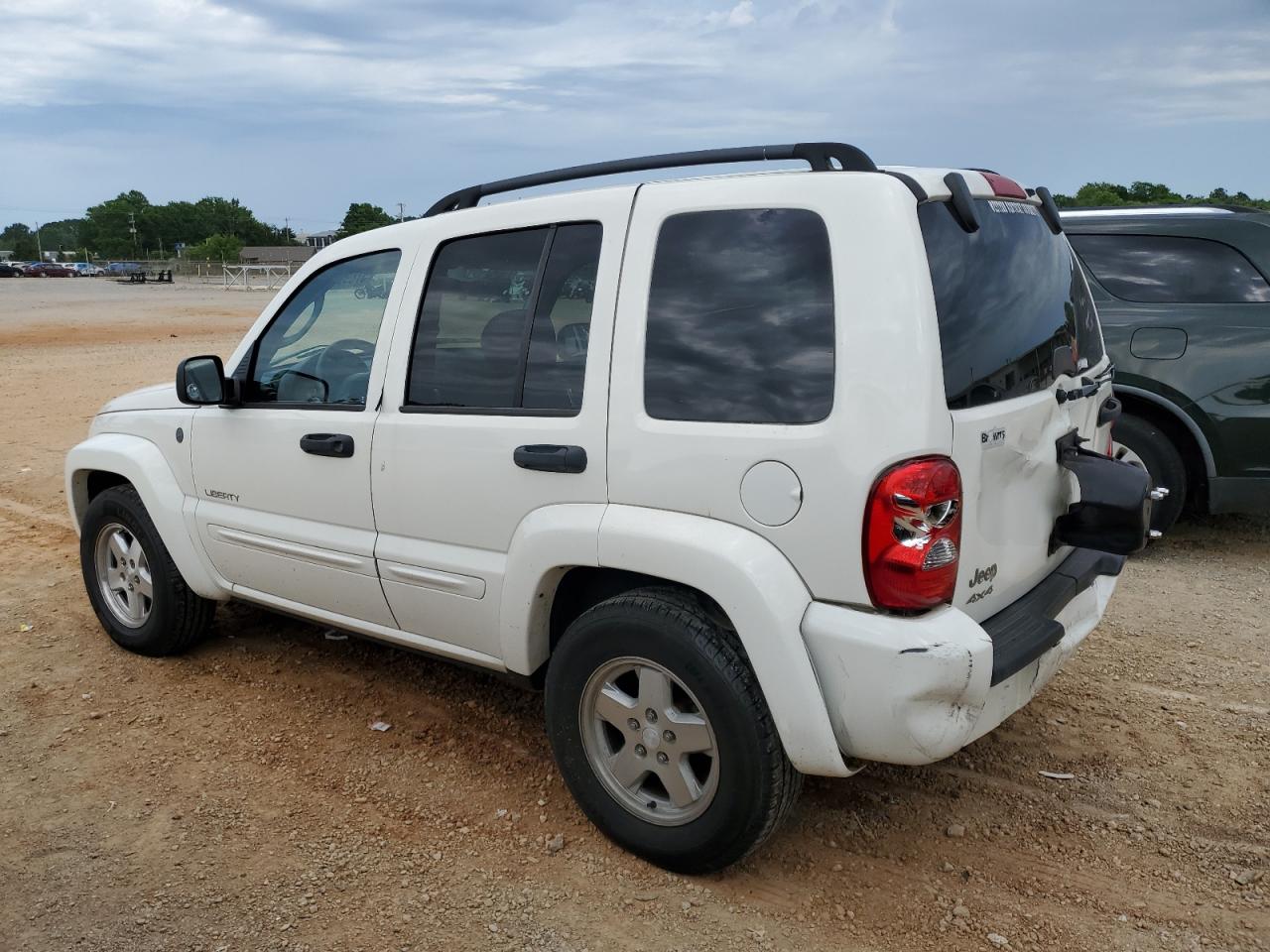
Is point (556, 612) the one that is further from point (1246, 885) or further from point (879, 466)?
point (1246, 885)

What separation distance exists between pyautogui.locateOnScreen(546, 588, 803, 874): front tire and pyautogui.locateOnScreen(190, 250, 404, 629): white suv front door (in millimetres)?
985

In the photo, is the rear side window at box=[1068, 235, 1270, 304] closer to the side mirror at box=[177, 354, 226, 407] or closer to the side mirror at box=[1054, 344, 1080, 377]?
the side mirror at box=[1054, 344, 1080, 377]

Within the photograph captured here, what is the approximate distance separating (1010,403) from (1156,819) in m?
1.53

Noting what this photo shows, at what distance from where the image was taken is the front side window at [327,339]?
12.5ft

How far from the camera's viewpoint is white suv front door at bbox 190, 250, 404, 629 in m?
3.76

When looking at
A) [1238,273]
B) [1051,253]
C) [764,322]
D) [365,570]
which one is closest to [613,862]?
[365,570]

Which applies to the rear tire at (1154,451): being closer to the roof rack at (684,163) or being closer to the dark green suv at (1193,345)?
the dark green suv at (1193,345)

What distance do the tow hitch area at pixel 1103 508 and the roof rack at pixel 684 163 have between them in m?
1.09

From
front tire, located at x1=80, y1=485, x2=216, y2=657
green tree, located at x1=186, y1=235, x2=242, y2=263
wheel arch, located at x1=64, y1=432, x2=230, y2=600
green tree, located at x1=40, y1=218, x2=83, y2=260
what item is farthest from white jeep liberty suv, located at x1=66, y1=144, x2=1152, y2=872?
green tree, located at x1=40, y1=218, x2=83, y2=260

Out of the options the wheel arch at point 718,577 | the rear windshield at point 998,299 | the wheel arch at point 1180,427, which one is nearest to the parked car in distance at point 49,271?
the wheel arch at point 1180,427

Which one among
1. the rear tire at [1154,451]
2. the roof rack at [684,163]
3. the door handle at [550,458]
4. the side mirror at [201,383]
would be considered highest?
the roof rack at [684,163]

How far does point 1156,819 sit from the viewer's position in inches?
134

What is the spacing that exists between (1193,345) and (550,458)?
4443 mm

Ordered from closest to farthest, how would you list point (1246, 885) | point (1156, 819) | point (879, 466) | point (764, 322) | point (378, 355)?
point (879, 466), point (764, 322), point (1246, 885), point (1156, 819), point (378, 355)
